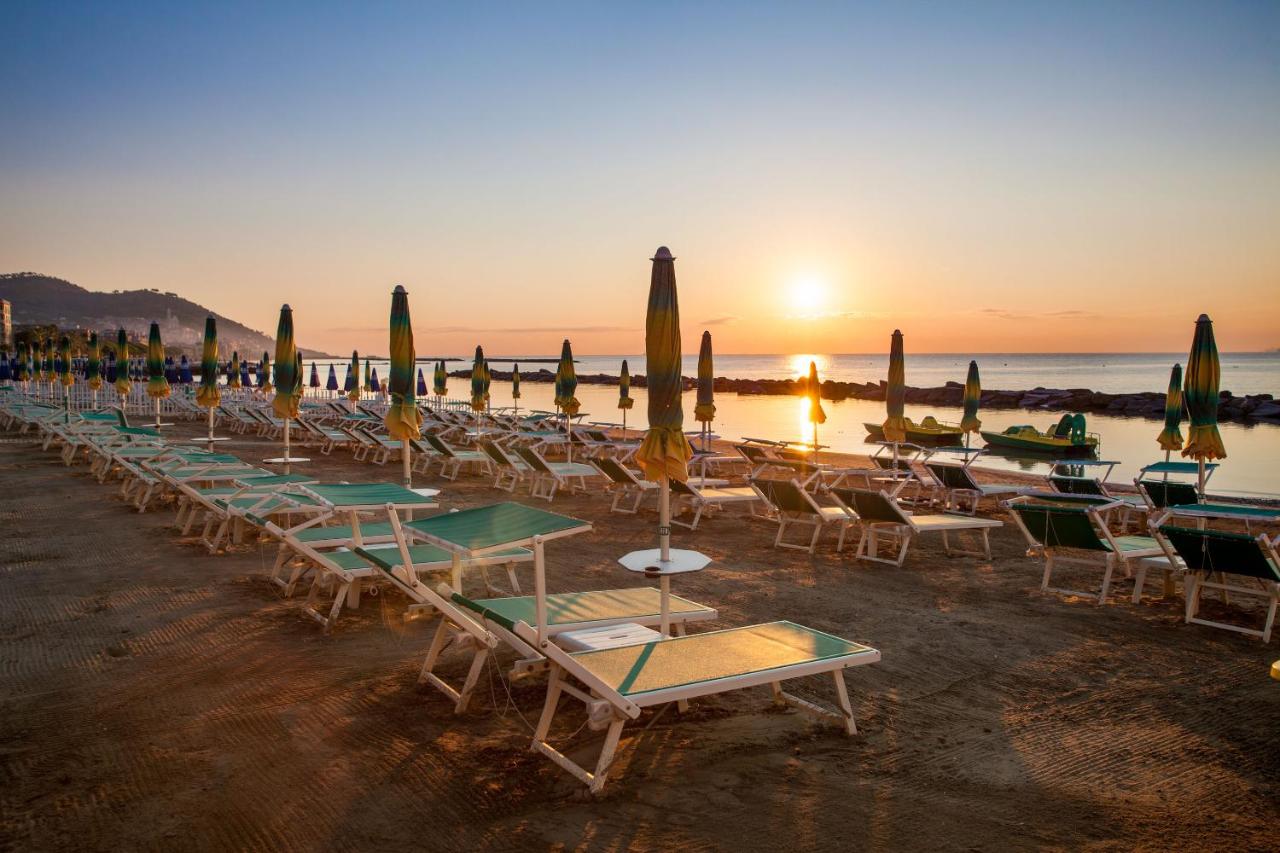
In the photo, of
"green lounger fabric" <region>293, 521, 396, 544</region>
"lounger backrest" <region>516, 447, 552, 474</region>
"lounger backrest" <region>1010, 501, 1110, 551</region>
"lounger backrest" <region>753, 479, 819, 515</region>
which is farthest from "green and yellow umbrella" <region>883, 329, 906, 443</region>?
"green lounger fabric" <region>293, 521, 396, 544</region>

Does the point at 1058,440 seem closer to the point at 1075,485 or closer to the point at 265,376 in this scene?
the point at 1075,485

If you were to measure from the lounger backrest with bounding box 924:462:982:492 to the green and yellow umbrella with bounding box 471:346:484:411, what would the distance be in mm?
9635

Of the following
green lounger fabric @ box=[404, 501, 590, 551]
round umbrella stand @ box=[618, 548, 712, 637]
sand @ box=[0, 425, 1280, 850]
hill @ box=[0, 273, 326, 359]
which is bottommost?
sand @ box=[0, 425, 1280, 850]

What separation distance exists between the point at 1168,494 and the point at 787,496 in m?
4.20

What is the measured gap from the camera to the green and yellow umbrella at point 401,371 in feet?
25.3

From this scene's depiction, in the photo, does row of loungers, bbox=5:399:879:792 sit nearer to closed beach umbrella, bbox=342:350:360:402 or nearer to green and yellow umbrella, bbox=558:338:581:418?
green and yellow umbrella, bbox=558:338:581:418

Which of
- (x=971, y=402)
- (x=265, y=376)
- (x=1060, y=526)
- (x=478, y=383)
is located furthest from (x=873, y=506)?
(x=265, y=376)

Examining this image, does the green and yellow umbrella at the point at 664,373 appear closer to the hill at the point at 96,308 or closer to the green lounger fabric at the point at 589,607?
the green lounger fabric at the point at 589,607

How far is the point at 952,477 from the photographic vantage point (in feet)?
35.0

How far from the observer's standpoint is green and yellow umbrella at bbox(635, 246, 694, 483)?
4277mm

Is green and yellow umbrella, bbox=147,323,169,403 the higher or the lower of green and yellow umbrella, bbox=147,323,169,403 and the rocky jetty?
the higher

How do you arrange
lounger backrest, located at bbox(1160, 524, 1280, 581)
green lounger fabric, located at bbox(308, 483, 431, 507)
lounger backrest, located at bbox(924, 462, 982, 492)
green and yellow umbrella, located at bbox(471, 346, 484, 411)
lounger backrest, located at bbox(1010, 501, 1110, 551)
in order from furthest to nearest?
1. green and yellow umbrella, located at bbox(471, 346, 484, 411)
2. lounger backrest, located at bbox(924, 462, 982, 492)
3. lounger backrest, located at bbox(1010, 501, 1110, 551)
4. lounger backrest, located at bbox(1160, 524, 1280, 581)
5. green lounger fabric, located at bbox(308, 483, 431, 507)

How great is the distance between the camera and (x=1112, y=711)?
4.25 meters

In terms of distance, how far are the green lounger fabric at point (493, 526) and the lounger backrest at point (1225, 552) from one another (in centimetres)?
430
